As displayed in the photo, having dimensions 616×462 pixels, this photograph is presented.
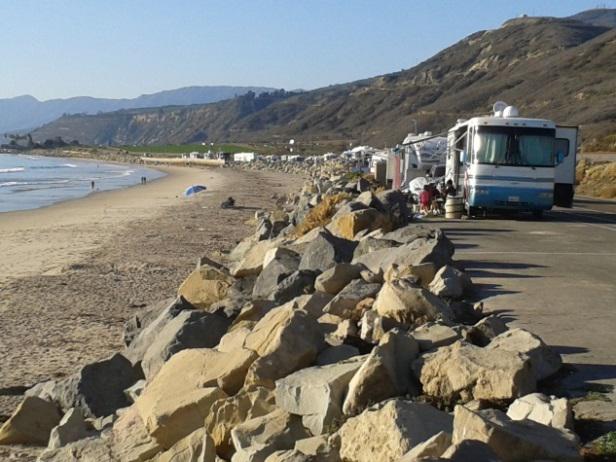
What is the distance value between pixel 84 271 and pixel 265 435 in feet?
47.7

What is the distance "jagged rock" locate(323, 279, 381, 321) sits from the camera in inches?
347

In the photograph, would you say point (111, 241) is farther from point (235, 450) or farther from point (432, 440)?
point (432, 440)

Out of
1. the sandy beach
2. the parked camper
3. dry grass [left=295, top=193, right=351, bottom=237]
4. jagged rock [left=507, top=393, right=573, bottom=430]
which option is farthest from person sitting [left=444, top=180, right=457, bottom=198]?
the parked camper

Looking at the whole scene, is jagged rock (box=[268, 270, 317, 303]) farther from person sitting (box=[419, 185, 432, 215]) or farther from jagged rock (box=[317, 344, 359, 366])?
person sitting (box=[419, 185, 432, 215])

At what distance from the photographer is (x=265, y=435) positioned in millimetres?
6184

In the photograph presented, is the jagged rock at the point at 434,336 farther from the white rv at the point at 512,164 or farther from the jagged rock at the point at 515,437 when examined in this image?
the white rv at the point at 512,164

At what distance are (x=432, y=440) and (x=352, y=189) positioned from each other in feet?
82.8

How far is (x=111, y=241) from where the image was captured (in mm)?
26672

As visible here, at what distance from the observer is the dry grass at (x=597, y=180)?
126 feet

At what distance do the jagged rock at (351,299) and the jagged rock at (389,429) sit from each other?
3.02 m

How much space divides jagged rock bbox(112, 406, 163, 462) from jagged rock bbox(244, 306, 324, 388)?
0.94 metres

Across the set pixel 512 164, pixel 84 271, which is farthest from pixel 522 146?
pixel 84 271

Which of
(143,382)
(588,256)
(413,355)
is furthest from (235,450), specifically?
(588,256)

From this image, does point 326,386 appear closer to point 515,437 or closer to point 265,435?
point 265,435
